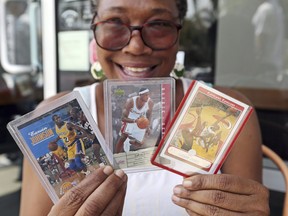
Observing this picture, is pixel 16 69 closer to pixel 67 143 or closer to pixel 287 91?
pixel 287 91

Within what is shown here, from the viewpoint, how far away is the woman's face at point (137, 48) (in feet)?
3.65

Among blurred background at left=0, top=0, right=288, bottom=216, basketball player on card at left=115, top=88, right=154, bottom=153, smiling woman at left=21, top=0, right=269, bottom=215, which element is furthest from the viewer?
blurred background at left=0, top=0, right=288, bottom=216

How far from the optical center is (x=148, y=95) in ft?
2.93

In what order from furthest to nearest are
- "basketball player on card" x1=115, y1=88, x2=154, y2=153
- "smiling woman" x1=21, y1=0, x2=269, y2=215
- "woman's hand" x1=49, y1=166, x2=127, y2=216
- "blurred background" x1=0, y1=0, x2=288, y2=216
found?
1. "blurred background" x1=0, y1=0, x2=288, y2=216
2. "smiling woman" x1=21, y1=0, x2=269, y2=215
3. "basketball player on card" x1=115, y1=88, x2=154, y2=153
4. "woman's hand" x1=49, y1=166, x2=127, y2=216

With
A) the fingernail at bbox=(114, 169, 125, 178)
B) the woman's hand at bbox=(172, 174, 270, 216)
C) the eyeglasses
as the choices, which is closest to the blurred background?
the eyeglasses

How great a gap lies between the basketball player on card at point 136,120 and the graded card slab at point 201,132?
8 cm

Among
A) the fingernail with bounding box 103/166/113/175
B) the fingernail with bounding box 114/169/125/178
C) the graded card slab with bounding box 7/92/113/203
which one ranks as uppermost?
the graded card slab with bounding box 7/92/113/203

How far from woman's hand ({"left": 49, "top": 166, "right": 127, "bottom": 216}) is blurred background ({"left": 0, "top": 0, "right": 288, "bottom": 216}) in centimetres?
162

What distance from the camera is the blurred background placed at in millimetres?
2305

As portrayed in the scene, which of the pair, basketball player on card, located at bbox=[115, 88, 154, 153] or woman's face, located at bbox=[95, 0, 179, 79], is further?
woman's face, located at bbox=[95, 0, 179, 79]

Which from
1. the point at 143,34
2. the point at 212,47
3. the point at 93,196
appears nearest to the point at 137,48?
the point at 143,34

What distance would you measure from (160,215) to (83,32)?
5.85ft

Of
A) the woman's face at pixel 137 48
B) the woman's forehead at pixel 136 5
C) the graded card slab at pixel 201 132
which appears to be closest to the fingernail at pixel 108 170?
the graded card slab at pixel 201 132

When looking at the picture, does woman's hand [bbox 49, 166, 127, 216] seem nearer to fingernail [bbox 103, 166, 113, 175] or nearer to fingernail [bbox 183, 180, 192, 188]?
fingernail [bbox 103, 166, 113, 175]
